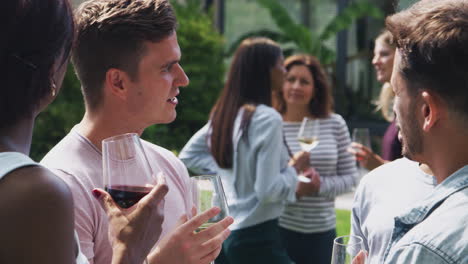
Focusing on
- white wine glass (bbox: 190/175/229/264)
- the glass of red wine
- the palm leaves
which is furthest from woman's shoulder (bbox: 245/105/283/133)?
the palm leaves

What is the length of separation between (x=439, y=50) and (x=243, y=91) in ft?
9.14

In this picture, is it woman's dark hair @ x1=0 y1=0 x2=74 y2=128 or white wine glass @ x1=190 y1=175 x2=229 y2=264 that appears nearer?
woman's dark hair @ x1=0 y1=0 x2=74 y2=128

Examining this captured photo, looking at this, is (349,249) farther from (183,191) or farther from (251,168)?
(251,168)

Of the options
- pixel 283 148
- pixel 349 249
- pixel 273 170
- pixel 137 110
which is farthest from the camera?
pixel 283 148

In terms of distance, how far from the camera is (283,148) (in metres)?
4.46

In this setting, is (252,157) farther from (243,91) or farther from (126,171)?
(126,171)

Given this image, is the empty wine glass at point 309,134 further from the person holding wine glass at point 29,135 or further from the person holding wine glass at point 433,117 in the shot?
the person holding wine glass at point 29,135

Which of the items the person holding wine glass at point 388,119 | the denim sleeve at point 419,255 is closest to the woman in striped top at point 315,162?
the person holding wine glass at point 388,119

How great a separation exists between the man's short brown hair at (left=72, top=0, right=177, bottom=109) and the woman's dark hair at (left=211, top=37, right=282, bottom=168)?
1.85 metres

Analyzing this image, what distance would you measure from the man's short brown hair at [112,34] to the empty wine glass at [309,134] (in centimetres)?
241

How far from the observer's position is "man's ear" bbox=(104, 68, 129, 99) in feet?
8.03

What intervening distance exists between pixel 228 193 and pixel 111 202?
2.75m

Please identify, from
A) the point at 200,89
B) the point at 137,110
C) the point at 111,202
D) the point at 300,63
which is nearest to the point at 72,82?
the point at 200,89

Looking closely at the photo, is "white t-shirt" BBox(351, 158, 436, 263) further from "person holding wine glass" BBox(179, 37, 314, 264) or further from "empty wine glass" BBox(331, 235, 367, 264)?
"person holding wine glass" BBox(179, 37, 314, 264)
